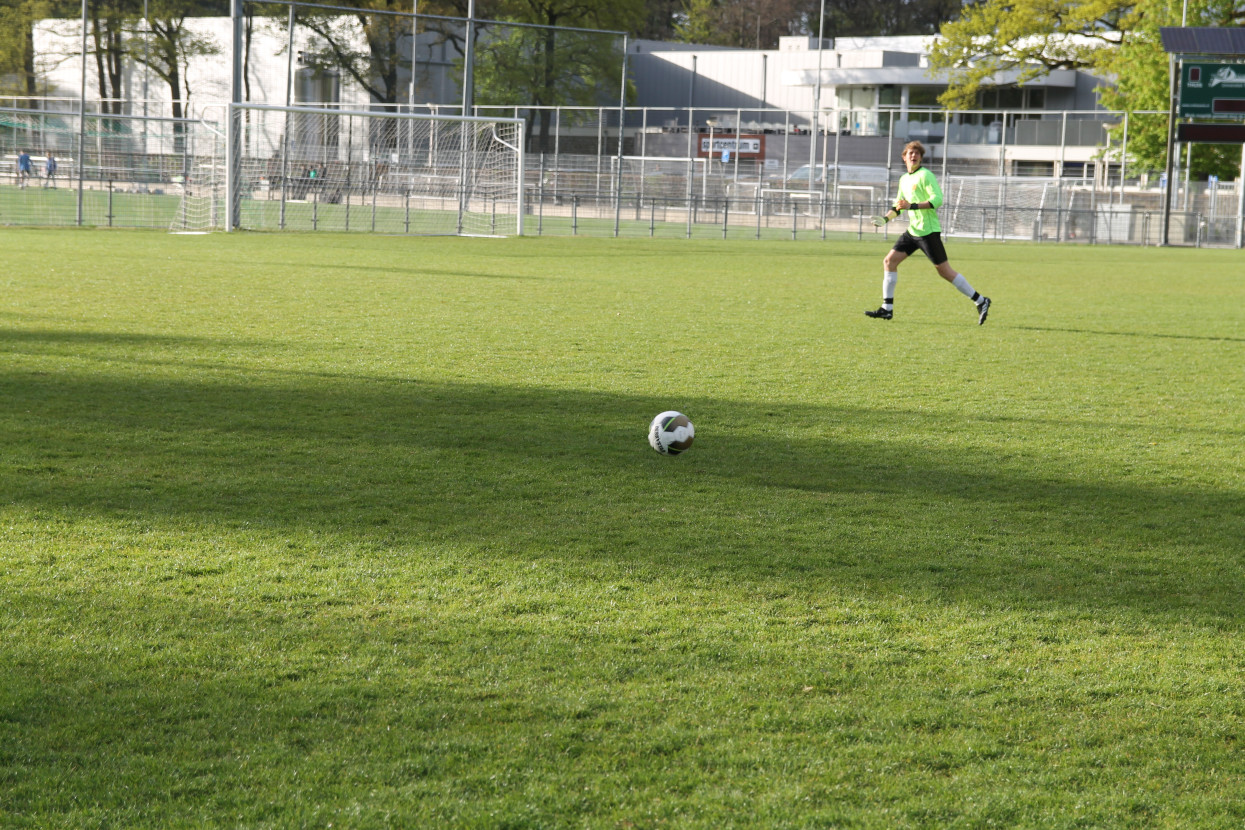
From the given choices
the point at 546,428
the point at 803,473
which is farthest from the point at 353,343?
the point at 803,473

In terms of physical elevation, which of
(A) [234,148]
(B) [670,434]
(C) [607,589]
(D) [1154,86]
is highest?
(D) [1154,86]

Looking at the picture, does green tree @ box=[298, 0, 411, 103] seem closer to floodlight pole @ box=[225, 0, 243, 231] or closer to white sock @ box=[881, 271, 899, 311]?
floodlight pole @ box=[225, 0, 243, 231]

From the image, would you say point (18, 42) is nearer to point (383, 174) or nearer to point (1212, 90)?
point (383, 174)

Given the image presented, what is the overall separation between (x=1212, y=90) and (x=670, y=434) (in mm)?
30052

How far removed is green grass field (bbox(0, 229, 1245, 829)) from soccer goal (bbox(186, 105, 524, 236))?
59.4ft

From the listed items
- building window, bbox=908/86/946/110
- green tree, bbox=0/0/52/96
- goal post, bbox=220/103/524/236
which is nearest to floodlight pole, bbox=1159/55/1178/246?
goal post, bbox=220/103/524/236

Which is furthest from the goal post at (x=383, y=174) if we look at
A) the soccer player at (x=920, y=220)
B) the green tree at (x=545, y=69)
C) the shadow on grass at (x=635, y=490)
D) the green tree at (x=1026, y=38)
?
the green tree at (x=1026, y=38)

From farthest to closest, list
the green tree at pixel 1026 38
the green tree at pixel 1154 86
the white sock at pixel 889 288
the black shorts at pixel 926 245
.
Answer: the green tree at pixel 1026 38 < the green tree at pixel 1154 86 < the white sock at pixel 889 288 < the black shorts at pixel 926 245

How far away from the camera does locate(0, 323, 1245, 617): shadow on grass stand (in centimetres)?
496

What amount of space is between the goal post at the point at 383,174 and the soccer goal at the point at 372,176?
23 millimetres

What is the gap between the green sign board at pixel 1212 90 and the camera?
31828 millimetres

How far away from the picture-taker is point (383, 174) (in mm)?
29656

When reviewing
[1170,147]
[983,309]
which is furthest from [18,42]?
[983,309]

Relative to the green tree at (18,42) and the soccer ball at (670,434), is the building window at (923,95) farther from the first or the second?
the soccer ball at (670,434)
